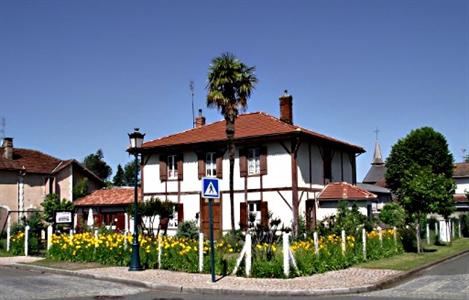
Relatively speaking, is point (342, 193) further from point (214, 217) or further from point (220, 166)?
point (214, 217)

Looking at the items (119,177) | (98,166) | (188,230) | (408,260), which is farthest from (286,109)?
(119,177)

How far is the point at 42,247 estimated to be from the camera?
2452 centimetres

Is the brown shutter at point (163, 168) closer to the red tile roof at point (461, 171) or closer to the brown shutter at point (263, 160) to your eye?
the brown shutter at point (263, 160)

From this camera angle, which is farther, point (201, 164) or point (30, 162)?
point (30, 162)

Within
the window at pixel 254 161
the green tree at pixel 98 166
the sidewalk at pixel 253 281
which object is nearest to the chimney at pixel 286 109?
the window at pixel 254 161

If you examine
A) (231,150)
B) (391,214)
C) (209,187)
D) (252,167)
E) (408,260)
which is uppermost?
(231,150)

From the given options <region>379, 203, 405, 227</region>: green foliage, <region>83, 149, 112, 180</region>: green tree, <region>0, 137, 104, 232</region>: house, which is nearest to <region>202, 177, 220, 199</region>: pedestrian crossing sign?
<region>379, 203, 405, 227</region>: green foliage

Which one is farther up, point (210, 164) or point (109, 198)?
point (210, 164)

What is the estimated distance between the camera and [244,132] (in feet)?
97.1

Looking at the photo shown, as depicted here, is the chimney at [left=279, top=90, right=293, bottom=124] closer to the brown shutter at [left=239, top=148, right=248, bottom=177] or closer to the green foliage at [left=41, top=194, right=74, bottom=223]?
the brown shutter at [left=239, top=148, right=248, bottom=177]

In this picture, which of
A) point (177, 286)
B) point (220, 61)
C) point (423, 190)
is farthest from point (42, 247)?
point (423, 190)

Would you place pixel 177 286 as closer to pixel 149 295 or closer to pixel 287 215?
pixel 149 295

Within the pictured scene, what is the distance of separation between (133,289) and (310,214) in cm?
1683

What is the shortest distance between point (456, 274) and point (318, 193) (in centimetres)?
1473
